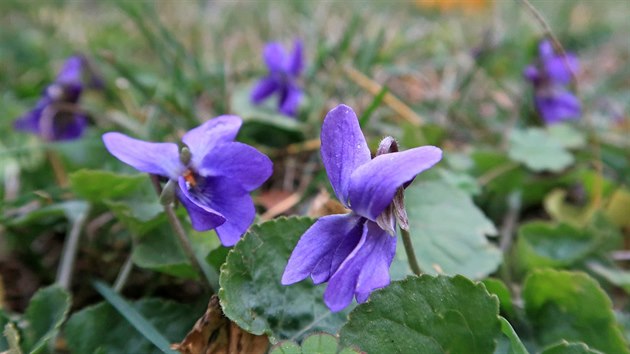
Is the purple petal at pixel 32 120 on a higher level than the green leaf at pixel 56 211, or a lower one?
lower

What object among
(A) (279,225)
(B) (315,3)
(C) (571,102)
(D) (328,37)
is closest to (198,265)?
(A) (279,225)

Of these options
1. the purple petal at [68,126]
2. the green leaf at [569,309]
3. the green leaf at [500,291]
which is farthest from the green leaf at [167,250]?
the purple petal at [68,126]

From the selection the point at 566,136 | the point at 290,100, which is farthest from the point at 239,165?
the point at 566,136

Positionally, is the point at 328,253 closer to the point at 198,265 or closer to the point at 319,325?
the point at 319,325

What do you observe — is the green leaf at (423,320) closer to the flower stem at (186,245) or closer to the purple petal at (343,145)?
the purple petal at (343,145)

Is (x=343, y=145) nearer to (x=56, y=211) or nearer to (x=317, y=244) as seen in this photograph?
(x=317, y=244)

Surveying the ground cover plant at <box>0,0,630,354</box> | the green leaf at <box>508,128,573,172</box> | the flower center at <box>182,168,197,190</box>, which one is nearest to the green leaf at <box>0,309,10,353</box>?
the ground cover plant at <box>0,0,630,354</box>
